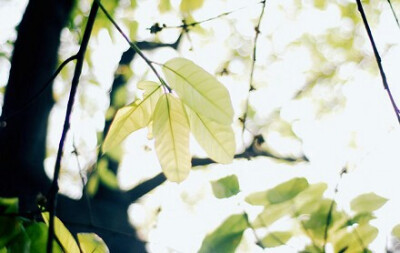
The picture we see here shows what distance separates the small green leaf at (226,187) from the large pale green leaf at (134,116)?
173 millimetres

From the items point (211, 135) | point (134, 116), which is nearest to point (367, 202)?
point (211, 135)

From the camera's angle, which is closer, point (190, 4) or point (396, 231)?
point (396, 231)

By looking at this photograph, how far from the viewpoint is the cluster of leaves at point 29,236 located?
0.52 meters

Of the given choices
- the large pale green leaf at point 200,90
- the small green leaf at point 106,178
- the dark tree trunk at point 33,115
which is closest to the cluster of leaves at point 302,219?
the large pale green leaf at point 200,90

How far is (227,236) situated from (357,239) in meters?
0.22

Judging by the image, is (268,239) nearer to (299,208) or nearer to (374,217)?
(299,208)

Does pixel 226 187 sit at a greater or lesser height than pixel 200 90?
lesser

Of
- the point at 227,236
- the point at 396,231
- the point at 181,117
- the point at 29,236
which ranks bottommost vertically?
the point at 396,231

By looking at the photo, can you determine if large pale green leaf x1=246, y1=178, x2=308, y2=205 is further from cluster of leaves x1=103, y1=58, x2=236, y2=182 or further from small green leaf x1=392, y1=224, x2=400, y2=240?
small green leaf x1=392, y1=224, x2=400, y2=240

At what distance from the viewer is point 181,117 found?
1.87 ft

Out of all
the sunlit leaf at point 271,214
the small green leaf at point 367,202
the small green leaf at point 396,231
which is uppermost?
the sunlit leaf at point 271,214

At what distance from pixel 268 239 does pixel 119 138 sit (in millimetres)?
311

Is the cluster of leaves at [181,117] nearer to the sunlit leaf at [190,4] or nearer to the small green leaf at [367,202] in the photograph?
the small green leaf at [367,202]

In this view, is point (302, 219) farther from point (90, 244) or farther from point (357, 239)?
point (90, 244)
